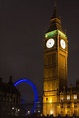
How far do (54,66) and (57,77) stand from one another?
4695 millimetres

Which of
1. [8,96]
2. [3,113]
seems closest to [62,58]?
[8,96]

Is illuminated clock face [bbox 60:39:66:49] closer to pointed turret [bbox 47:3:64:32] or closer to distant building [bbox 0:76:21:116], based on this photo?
pointed turret [bbox 47:3:64:32]

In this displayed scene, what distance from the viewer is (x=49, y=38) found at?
11194cm

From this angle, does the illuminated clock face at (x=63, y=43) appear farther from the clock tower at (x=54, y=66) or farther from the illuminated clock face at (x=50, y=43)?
the illuminated clock face at (x=50, y=43)

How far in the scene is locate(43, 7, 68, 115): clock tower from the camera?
104m

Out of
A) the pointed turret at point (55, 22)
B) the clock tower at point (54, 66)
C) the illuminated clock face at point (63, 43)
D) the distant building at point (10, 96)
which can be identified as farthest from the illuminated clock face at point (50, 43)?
the distant building at point (10, 96)

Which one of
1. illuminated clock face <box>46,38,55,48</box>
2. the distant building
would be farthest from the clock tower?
the distant building

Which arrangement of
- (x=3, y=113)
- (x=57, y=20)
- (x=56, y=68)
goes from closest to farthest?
(x=3, y=113)
(x=56, y=68)
(x=57, y=20)

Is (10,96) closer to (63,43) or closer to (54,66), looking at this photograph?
(54,66)

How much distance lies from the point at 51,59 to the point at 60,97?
51.0 feet

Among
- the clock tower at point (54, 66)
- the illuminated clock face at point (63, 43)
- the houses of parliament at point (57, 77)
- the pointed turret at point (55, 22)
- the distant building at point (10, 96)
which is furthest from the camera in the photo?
the pointed turret at point (55, 22)

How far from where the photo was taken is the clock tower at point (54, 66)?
340 ft

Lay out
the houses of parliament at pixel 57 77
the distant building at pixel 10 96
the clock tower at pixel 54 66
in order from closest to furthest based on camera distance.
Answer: the houses of parliament at pixel 57 77 → the clock tower at pixel 54 66 → the distant building at pixel 10 96

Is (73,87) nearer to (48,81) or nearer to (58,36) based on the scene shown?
(48,81)
